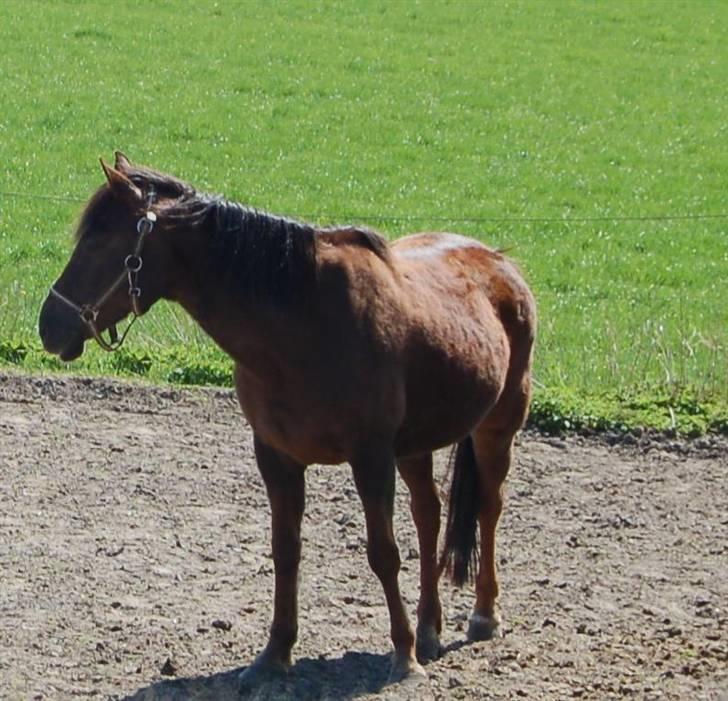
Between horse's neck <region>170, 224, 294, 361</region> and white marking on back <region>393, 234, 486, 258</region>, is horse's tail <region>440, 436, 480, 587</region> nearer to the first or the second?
white marking on back <region>393, 234, 486, 258</region>

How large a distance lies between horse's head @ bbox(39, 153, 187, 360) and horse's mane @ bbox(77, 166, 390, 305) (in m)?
0.04

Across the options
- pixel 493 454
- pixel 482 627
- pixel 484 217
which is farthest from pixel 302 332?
pixel 484 217

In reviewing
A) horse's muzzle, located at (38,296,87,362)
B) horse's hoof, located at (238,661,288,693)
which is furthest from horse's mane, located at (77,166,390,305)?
horse's hoof, located at (238,661,288,693)

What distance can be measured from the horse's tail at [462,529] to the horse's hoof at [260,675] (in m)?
0.95

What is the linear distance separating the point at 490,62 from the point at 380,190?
7082 mm

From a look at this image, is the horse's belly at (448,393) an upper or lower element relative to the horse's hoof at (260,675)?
upper

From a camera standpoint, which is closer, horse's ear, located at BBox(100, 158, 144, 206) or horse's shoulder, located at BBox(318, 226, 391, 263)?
horse's ear, located at BBox(100, 158, 144, 206)

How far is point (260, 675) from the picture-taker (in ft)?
18.1

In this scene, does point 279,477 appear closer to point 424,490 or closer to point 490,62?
point 424,490

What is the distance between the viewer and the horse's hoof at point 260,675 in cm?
547

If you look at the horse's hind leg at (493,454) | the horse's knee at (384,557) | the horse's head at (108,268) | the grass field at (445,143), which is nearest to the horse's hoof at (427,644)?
the horse's hind leg at (493,454)

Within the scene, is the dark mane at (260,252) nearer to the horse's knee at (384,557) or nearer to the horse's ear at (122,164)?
the horse's ear at (122,164)

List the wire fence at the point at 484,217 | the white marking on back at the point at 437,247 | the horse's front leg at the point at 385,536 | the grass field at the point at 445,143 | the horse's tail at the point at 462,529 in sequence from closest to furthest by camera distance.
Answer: the horse's front leg at the point at 385,536, the white marking on back at the point at 437,247, the horse's tail at the point at 462,529, the grass field at the point at 445,143, the wire fence at the point at 484,217

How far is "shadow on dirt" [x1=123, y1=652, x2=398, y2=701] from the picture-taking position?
5.39 metres
